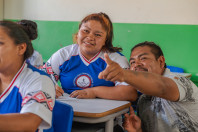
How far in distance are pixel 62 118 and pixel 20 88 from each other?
0.30 m

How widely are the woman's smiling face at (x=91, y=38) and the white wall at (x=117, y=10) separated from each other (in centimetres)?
177

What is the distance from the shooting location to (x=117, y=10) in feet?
12.5

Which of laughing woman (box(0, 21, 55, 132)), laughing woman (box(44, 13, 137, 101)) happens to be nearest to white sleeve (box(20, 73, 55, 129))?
laughing woman (box(0, 21, 55, 132))

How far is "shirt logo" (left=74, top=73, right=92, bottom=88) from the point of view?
74.3 inches

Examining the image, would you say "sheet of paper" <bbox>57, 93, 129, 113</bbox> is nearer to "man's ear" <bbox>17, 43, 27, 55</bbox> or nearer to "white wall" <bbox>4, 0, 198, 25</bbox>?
"man's ear" <bbox>17, 43, 27, 55</bbox>

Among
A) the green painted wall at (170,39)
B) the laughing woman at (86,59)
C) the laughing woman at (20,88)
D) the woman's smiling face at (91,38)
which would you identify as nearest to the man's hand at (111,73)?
the laughing woman at (20,88)

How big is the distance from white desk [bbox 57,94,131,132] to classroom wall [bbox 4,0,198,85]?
2097 millimetres

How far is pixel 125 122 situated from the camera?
5.28ft

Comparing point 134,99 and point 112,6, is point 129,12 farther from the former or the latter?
point 134,99

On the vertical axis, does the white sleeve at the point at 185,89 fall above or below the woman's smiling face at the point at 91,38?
below

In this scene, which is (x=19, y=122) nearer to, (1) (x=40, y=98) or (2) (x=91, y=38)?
(1) (x=40, y=98)

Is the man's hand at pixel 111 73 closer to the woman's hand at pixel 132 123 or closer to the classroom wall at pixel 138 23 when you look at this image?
the woman's hand at pixel 132 123

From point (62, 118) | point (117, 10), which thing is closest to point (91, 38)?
point (62, 118)

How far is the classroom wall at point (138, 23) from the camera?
331 centimetres
